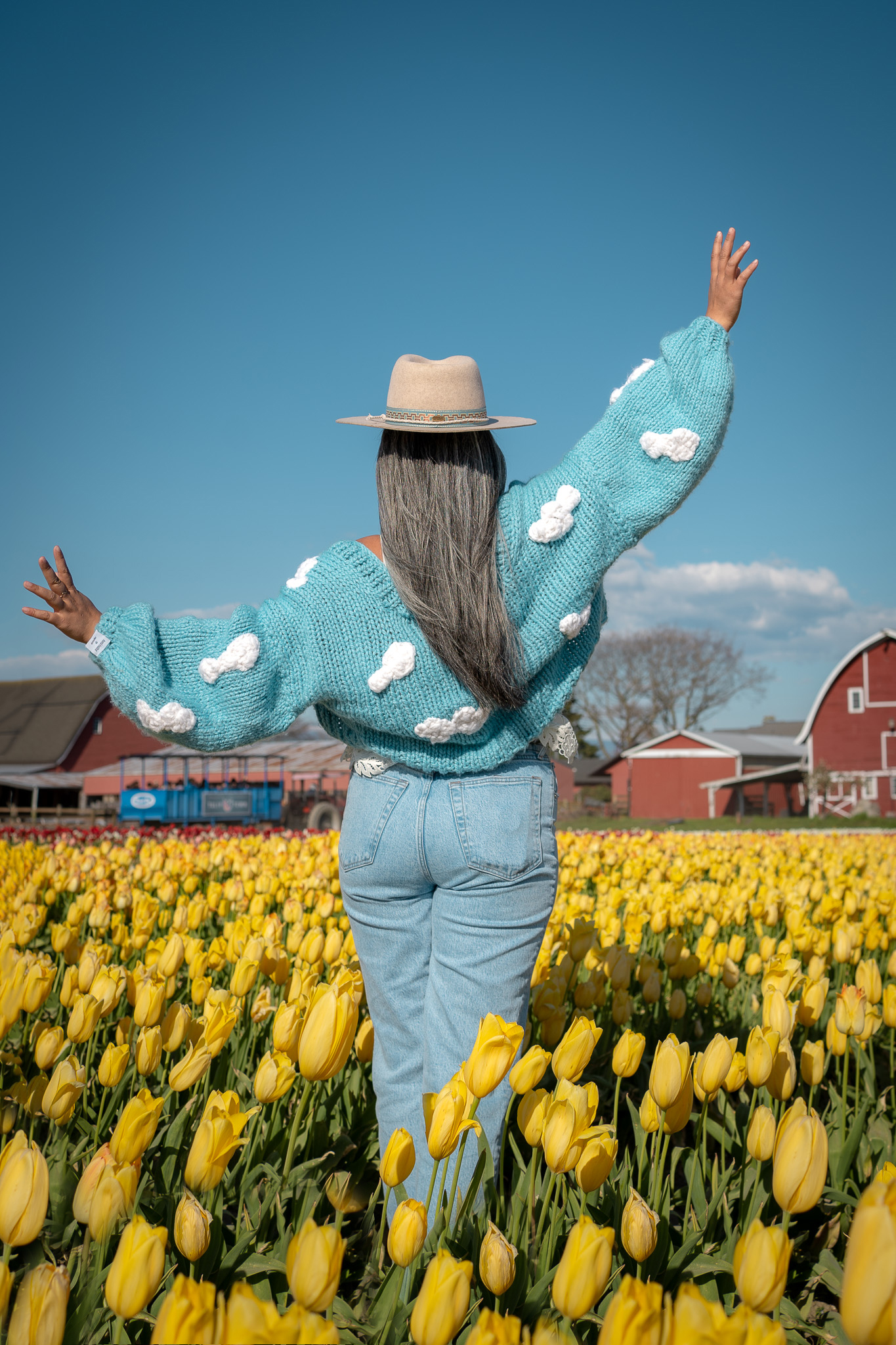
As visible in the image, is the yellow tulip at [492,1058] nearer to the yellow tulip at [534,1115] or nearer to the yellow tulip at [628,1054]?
the yellow tulip at [534,1115]

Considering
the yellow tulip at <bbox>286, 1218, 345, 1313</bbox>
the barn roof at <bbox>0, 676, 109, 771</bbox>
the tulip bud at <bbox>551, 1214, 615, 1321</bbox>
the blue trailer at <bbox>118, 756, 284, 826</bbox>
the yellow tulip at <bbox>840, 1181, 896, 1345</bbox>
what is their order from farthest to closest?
the barn roof at <bbox>0, 676, 109, 771</bbox>, the blue trailer at <bbox>118, 756, 284, 826</bbox>, the tulip bud at <bbox>551, 1214, 615, 1321</bbox>, the yellow tulip at <bbox>286, 1218, 345, 1313</bbox>, the yellow tulip at <bbox>840, 1181, 896, 1345</bbox>

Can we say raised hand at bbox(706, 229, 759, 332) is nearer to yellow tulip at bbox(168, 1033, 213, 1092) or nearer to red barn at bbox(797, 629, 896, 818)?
yellow tulip at bbox(168, 1033, 213, 1092)

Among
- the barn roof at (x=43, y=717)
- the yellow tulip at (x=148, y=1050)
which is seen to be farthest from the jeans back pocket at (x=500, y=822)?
the barn roof at (x=43, y=717)

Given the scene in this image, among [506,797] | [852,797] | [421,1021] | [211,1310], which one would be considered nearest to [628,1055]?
[421,1021]

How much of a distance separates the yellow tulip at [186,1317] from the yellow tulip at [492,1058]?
0.54 m

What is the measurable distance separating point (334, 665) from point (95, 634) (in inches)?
18.4

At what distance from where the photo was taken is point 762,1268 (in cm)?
95

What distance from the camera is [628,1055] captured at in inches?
68.7

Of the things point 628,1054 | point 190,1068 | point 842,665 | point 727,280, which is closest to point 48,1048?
point 190,1068

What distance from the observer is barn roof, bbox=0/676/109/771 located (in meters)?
32.7

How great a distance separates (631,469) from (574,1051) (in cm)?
110

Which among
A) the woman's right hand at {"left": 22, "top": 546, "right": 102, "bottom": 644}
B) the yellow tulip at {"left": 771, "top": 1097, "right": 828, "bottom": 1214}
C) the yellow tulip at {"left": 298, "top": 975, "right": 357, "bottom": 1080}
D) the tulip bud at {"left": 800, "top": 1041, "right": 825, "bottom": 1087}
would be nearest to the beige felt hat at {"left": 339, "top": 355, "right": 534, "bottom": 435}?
the woman's right hand at {"left": 22, "top": 546, "right": 102, "bottom": 644}

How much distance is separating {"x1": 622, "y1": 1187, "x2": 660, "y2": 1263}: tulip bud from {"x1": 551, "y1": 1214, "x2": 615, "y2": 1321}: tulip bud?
0.23 meters

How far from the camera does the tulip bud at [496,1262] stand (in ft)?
3.74
